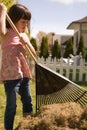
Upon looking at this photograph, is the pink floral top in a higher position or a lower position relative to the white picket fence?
higher

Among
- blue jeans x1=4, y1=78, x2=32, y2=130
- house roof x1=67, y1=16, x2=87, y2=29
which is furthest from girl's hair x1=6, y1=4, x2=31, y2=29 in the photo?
house roof x1=67, y1=16, x2=87, y2=29

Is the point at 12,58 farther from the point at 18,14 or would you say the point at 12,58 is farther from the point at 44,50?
the point at 44,50

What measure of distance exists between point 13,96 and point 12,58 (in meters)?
0.39

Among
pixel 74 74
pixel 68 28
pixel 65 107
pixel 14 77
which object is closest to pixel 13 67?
pixel 14 77

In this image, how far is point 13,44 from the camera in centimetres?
416

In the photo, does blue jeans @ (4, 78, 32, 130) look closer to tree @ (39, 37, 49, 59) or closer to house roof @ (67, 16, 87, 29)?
tree @ (39, 37, 49, 59)

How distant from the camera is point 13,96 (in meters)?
4.11

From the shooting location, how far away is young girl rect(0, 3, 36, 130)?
161 inches

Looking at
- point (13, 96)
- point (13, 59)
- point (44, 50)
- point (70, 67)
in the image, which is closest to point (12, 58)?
point (13, 59)

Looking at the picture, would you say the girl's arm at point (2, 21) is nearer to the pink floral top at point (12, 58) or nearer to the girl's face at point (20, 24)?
the pink floral top at point (12, 58)

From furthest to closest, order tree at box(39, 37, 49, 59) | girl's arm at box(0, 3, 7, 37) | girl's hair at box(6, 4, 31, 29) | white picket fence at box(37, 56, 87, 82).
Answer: tree at box(39, 37, 49, 59), white picket fence at box(37, 56, 87, 82), girl's hair at box(6, 4, 31, 29), girl's arm at box(0, 3, 7, 37)

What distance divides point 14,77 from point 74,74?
406 inches

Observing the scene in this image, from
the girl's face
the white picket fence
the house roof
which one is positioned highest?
the girl's face

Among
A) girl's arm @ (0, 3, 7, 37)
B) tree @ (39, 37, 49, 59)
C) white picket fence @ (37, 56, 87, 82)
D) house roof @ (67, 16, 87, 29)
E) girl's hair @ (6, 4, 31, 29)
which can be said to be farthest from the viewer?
house roof @ (67, 16, 87, 29)
